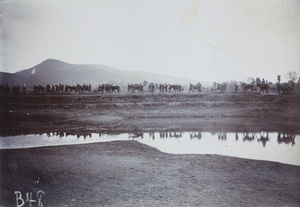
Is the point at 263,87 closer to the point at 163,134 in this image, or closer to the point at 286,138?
the point at 286,138

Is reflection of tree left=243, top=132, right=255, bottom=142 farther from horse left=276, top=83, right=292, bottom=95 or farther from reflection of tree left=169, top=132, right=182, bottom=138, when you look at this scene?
reflection of tree left=169, top=132, right=182, bottom=138

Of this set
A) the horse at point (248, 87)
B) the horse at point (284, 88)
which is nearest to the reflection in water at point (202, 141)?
the horse at point (284, 88)

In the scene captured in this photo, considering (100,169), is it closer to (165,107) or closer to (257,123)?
(257,123)

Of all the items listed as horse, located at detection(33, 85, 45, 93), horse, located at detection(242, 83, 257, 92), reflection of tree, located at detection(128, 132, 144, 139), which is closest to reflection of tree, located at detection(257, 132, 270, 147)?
horse, located at detection(242, 83, 257, 92)

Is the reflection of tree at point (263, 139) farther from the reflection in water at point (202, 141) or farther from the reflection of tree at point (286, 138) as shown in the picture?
the reflection of tree at point (286, 138)

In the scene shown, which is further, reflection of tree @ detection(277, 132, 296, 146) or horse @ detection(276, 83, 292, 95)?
horse @ detection(276, 83, 292, 95)

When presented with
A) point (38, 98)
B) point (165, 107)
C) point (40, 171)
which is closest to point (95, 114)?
point (38, 98)

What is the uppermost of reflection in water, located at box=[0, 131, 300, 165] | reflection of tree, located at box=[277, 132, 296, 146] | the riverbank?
reflection of tree, located at box=[277, 132, 296, 146]

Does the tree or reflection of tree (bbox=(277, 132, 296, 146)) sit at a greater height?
the tree
